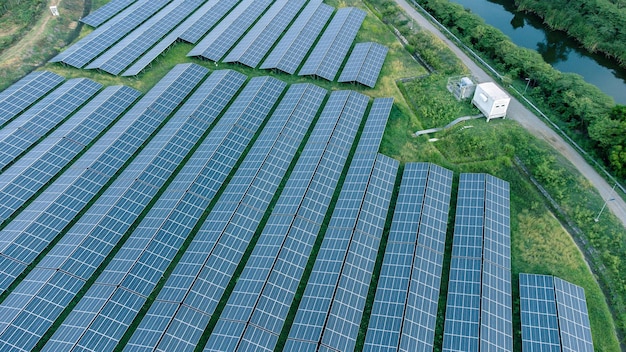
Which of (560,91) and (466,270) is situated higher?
(560,91)

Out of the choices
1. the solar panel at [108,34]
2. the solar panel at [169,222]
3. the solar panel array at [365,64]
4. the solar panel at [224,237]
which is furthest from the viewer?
the solar panel at [108,34]

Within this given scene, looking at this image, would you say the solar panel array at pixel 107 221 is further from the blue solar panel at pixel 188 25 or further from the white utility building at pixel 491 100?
the white utility building at pixel 491 100

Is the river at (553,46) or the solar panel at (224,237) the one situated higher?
the river at (553,46)

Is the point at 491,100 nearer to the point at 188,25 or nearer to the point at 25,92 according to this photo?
the point at 188,25

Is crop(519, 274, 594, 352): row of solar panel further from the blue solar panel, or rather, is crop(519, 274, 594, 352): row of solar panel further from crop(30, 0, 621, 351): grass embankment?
the blue solar panel

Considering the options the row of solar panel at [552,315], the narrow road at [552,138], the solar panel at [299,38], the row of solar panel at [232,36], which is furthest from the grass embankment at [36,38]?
the row of solar panel at [552,315]

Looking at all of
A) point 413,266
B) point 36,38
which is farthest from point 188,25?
point 413,266

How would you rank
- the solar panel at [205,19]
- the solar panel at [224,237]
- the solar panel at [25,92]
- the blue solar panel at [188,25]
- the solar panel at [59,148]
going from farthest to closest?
the solar panel at [205,19] → the blue solar panel at [188,25] → the solar panel at [25,92] → the solar panel at [59,148] → the solar panel at [224,237]

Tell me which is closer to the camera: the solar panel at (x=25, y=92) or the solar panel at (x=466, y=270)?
the solar panel at (x=466, y=270)
